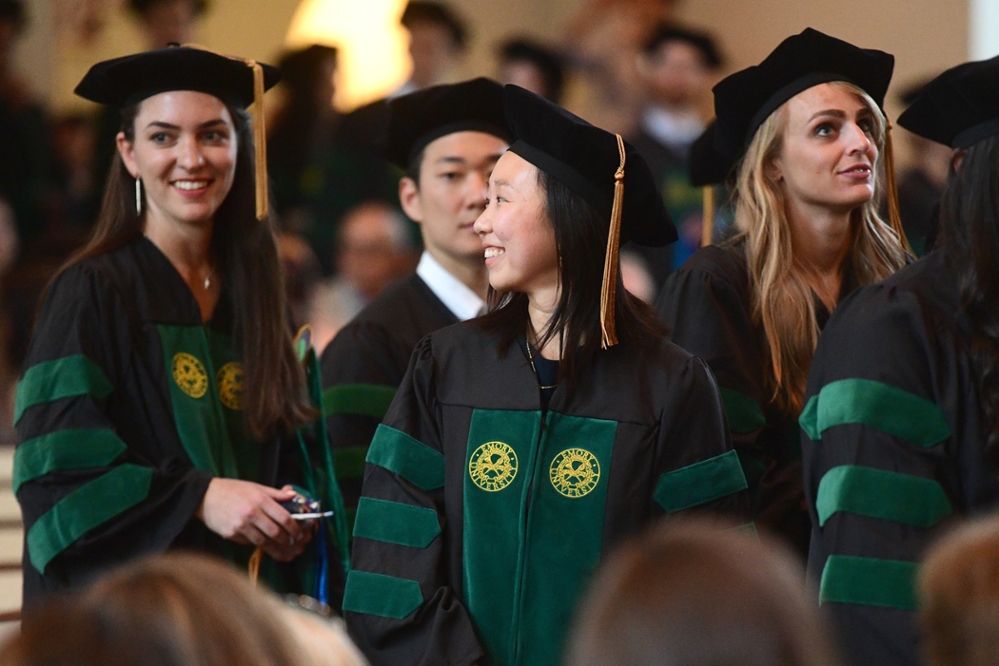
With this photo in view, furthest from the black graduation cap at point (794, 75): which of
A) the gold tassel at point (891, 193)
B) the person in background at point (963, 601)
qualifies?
the person in background at point (963, 601)

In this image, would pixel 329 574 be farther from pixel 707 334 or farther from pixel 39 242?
pixel 39 242

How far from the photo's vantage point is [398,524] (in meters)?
2.67

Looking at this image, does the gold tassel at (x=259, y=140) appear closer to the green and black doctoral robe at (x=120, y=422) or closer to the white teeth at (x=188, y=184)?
the white teeth at (x=188, y=184)

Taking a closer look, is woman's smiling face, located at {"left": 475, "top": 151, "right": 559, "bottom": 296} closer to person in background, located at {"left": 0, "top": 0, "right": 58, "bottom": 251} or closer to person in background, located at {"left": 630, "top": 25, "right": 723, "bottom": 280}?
person in background, located at {"left": 0, "top": 0, "right": 58, "bottom": 251}

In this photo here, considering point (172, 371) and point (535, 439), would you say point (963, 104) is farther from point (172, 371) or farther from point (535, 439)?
point (172, 371)

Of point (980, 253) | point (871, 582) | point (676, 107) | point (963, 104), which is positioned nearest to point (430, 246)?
point (963, 104)

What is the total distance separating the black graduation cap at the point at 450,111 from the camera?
13.5 ft

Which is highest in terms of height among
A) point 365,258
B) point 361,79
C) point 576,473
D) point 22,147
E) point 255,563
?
point 361,79

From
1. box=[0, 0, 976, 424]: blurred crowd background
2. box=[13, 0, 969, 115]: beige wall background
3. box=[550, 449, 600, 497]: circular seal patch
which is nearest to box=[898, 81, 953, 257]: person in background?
box=[0, 0, 976, 424]: blurred crowd background

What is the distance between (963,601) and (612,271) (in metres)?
1.49

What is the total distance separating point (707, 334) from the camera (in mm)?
3229

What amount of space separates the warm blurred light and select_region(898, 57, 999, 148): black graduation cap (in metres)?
6.18

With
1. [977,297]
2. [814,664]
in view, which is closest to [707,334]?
[977,297]

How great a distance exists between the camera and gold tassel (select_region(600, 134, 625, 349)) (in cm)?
269
